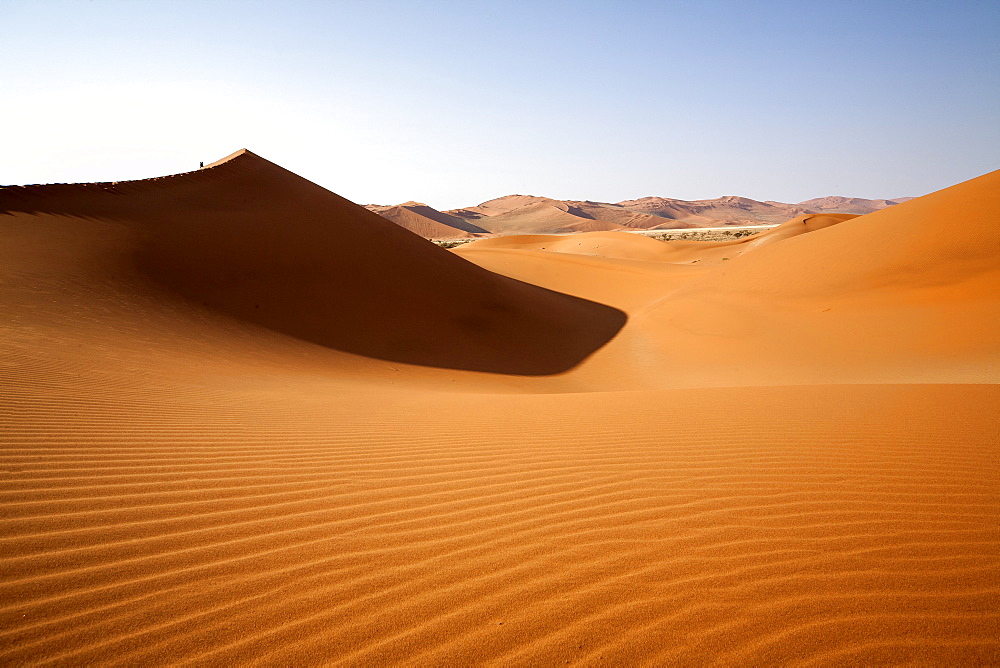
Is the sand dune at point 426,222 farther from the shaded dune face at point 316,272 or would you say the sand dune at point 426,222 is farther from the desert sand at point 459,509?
the desert sand at point 459,509

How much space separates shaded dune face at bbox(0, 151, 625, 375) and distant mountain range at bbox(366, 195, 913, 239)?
42123 mm

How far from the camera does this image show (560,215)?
397 ft

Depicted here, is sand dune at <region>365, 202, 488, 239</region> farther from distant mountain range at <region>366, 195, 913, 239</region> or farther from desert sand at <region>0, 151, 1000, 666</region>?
desert sand at <region>0, 151, 1000, 666</region>

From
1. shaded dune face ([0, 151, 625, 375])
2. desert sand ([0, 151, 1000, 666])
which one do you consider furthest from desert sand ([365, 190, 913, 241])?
desert sand ([0, 151, 1000, 666])

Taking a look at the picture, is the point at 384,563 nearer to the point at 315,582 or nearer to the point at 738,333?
the point at 315,582

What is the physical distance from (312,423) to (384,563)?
333 centimetres

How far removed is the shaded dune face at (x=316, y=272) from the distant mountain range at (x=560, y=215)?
138 feet

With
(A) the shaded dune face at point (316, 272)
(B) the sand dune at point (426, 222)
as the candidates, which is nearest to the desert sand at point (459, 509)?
(A) the shaded dune face at point (316, 272)

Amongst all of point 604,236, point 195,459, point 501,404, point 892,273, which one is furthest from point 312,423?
point 604,236

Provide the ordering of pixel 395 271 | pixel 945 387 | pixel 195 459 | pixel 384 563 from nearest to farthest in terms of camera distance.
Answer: pixel 384 563, pixel 195 459, pixel 945 387, pixel 395 271

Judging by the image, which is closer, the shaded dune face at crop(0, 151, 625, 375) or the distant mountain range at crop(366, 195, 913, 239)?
the shaded dune face at crop(0, 151, 625, 375)

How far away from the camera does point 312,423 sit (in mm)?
5828

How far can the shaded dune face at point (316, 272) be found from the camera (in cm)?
1443

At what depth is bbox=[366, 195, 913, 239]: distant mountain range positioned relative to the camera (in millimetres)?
92562
